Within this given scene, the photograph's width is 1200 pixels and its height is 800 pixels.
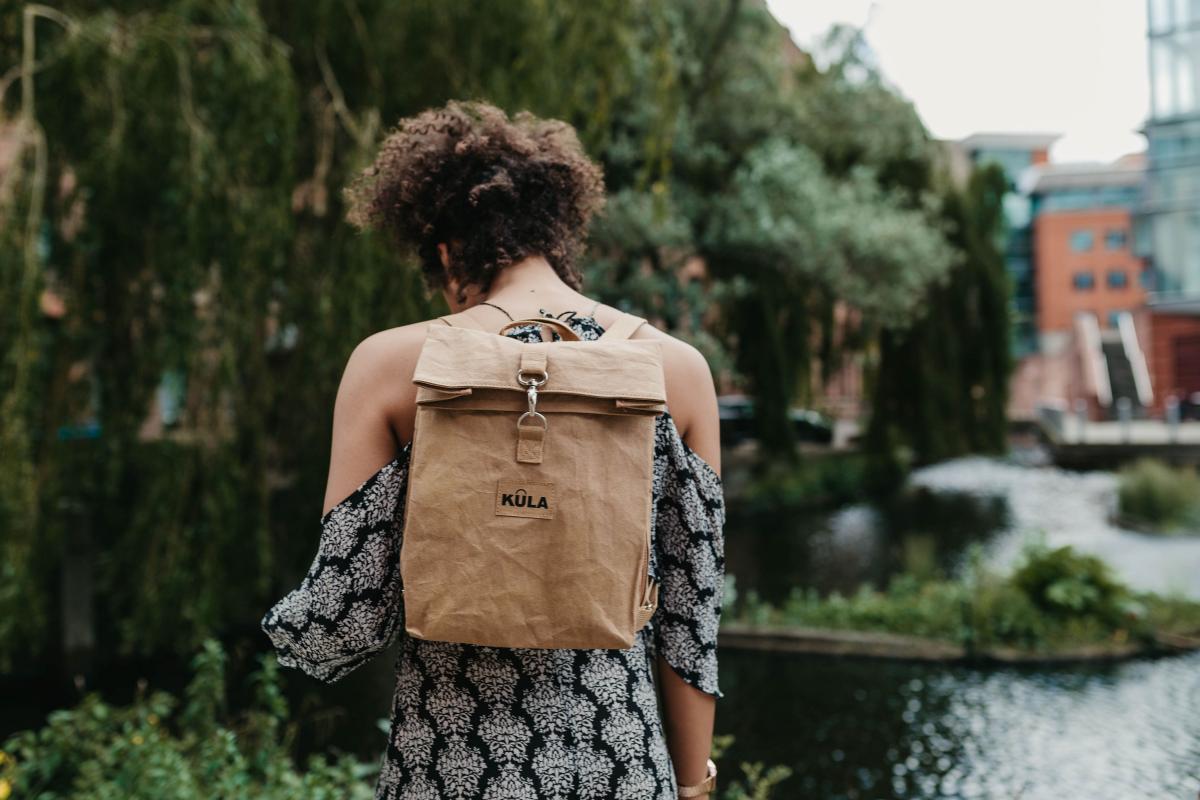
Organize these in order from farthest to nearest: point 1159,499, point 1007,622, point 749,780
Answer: point 1159,499
point 1007,622
point 749,780

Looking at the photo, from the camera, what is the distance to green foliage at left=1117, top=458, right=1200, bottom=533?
13414mm

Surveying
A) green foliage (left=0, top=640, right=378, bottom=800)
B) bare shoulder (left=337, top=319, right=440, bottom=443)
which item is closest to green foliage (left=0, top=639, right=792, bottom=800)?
green foliage (left=0, top=640, right=378, bottom=800)

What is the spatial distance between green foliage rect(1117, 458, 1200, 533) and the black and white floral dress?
13.8 meters

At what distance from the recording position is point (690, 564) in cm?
146

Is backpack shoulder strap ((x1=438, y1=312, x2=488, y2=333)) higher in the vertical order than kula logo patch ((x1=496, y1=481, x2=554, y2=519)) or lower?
higher

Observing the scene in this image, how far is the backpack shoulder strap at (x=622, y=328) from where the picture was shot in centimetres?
134

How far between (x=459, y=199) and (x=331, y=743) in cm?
580

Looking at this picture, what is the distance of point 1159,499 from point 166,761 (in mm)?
13662

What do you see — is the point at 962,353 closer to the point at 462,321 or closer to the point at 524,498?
the point at 462,321

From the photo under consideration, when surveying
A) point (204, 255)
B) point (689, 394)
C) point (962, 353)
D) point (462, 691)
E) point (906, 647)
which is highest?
point (204, 255)

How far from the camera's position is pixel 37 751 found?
3383mm

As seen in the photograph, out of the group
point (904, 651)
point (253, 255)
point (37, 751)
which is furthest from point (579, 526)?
point (904, 651)

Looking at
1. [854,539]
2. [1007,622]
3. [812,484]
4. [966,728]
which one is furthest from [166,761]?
[812,484]

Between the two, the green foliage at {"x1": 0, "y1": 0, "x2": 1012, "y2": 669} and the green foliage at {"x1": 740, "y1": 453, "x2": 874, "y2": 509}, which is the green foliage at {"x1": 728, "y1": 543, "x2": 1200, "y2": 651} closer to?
the green foliage at {"x1": 0, "y1": 0, "x2": 1012, "y2": 669}
